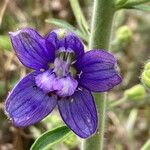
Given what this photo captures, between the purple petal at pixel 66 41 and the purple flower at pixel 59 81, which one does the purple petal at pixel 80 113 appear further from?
the purple petal at pixel 66 41

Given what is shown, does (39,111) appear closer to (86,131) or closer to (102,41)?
(86,131)

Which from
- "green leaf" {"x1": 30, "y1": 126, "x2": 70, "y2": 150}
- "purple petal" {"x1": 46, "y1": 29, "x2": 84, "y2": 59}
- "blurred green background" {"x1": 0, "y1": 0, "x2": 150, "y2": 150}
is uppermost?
"purple petal" {"x1": 46, "y1": 29, "x2": 84, "y2": 59}

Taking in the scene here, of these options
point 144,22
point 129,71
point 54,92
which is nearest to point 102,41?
point 54,92

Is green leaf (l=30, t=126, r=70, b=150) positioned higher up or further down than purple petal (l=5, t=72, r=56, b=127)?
further down

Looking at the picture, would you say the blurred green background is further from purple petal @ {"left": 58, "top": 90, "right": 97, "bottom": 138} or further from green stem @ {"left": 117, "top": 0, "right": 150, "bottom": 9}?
green stem @ {"left": 117, "top": 0, "right": 150, "bottom": 9}

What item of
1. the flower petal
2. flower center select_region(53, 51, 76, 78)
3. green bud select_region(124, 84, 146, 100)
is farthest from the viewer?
green bud select_region(124, 84, 146, 100)

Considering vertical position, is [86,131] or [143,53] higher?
[86,131]

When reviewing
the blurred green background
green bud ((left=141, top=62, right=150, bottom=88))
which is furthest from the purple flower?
the blurred green background

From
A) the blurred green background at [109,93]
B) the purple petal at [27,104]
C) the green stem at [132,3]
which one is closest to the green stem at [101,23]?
the green stem at [132,3]
